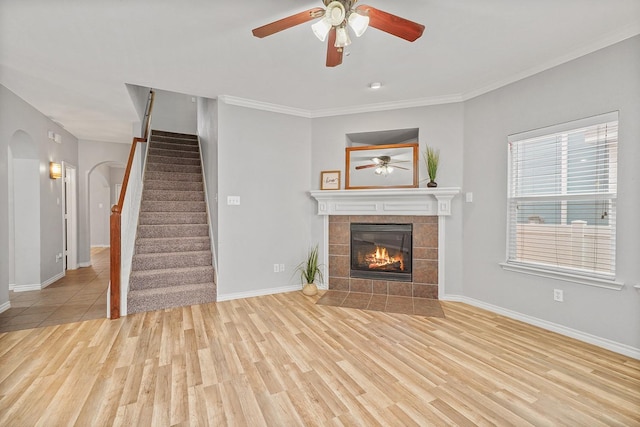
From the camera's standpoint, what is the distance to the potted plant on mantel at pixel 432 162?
12.1 ft

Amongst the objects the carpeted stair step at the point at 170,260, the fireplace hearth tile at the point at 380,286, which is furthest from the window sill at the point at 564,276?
the carpeted stair step at the point at 170,260

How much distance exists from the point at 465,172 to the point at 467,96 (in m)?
0.93

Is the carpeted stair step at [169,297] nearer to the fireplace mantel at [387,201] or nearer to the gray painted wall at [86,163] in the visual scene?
the fireplace mantel at [387,201]

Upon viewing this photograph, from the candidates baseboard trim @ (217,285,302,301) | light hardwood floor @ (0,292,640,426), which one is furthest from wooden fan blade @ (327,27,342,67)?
baseboard trim @ (217,285,302,301)

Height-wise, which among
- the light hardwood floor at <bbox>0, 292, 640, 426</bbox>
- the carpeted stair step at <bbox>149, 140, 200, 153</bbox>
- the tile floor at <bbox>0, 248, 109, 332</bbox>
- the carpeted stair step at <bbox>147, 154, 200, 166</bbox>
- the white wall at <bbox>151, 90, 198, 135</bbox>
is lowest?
the light hardwood floor at <bbox>0, 292, 640, 426</bbox>

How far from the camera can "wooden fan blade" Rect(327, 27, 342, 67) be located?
1.91 m

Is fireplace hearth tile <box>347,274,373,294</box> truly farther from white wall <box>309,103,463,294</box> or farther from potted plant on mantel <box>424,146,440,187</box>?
potted plant on mantel <box>424,146,440,187</box>

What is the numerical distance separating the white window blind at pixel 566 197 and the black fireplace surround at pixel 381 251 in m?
1.19

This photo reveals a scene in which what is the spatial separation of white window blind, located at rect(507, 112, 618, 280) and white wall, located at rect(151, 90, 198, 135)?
22.0 ft

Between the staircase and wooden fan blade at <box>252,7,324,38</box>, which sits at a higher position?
wooden fan blade at <box>252,7,324,38</box>

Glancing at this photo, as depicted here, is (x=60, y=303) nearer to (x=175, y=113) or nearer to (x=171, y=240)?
(x=171, y=240)

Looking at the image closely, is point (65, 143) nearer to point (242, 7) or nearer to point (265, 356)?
point (242, 7)

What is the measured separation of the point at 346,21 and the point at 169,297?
340 centimetres

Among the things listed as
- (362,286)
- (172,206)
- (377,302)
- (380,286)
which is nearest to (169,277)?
(172,206)
